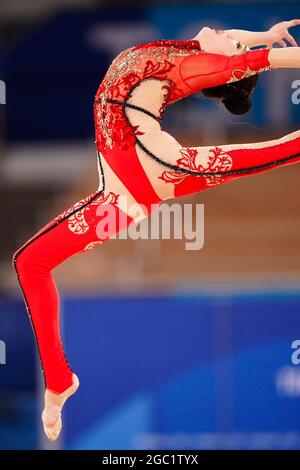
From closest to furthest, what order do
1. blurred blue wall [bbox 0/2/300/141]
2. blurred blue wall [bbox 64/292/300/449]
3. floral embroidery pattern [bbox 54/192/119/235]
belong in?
floral embroidery pattern [bbox 54/192/119/235] → blurred blue wall [bbox 64/292/300/449] → blurred blue wall [bbox 0/2/300/141]

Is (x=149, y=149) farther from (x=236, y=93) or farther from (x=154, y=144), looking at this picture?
(x=236, y=93)

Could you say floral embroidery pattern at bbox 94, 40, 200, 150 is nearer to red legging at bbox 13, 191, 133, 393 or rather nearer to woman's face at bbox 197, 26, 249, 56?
woman's face at bbox 197, 26, 249, 56

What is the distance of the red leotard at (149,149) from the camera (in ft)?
9.59

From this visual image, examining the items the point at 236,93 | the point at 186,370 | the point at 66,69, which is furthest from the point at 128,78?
the point at 66,69

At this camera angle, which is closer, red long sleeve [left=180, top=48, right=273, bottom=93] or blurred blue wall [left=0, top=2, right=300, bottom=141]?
red long sleeve [left=180, top=48, right=273, bottom=93]

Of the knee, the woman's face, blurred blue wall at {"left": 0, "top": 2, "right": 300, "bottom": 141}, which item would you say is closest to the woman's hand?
the woman's face

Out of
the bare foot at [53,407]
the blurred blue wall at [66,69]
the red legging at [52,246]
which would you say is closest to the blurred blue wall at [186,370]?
the blurred blue wall at [66,69]

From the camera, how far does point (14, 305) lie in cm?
510

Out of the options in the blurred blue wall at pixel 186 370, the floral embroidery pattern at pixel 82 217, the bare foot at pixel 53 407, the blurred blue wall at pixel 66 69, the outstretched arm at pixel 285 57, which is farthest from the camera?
the blurred blue wall at pixel 66 69

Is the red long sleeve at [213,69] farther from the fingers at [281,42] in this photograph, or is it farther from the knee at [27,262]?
the knee at [27,262]

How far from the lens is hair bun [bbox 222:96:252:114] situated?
3.05 meters

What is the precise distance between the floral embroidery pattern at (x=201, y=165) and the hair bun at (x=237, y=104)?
0.49ft
